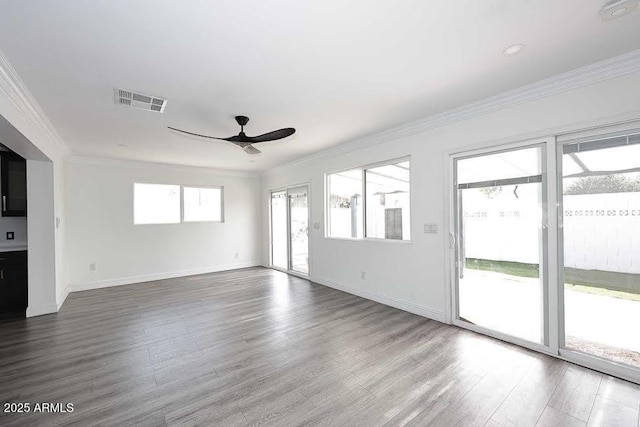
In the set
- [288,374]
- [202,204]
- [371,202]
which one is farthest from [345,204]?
[202,204]

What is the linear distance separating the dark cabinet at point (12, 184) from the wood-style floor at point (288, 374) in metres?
1.79

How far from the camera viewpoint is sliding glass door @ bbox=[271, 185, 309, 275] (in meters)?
6.13

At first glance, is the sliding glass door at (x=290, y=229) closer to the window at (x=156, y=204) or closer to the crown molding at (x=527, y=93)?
the window at (x=156, y=204)

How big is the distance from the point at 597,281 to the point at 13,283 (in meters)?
7.12

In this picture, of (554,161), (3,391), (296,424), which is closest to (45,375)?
(3,391)

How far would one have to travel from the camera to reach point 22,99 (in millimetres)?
2613

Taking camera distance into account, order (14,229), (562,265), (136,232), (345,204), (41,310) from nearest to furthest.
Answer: (562,265) → (41,310) → (14,229) → (345,204) → (136,232)

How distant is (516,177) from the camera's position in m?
2.91

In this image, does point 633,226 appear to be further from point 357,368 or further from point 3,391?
point 3,391

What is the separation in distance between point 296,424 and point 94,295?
4.89 metres

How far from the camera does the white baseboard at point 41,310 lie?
12.6 feet

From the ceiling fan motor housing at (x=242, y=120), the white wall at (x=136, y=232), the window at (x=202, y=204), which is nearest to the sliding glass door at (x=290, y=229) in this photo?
the white wall at (x=136, y=232)

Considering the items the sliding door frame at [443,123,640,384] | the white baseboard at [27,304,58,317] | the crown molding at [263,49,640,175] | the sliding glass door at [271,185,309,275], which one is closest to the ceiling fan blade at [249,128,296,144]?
the crown molding at [263,49,640,175]

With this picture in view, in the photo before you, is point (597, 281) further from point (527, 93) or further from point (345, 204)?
point (345, 204)
